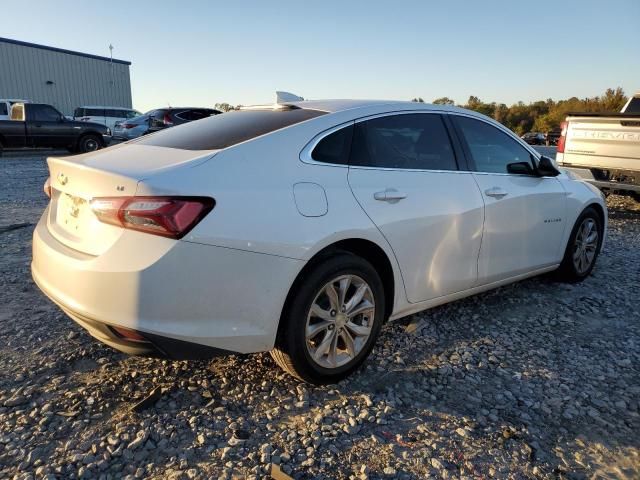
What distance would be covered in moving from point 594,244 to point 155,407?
Answer: 4250 mm

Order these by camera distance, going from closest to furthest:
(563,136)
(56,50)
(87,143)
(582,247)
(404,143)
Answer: (404,143), (582,247), (563,136), (87,143), (56,50)

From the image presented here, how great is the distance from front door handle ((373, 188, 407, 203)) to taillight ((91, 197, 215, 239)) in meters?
1.02

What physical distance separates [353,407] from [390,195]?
119 centimetres

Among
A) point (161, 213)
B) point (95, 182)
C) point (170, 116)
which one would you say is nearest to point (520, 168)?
point (161, 213)

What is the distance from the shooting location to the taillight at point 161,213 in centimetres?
222

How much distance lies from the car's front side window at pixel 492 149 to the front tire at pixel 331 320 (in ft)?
4.60

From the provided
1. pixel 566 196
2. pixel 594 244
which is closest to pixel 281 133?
pixel 566 196

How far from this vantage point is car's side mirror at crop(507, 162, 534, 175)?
3962 mm

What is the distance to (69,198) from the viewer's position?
2691 millimetres

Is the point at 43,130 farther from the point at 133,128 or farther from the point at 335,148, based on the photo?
the point at 335,148

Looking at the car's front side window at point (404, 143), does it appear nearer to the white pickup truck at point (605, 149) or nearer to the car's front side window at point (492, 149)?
the car's front side window at point (492, 149)

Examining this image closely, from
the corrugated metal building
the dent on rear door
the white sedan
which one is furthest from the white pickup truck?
the corrugated metal building

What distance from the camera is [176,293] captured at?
7.38ft

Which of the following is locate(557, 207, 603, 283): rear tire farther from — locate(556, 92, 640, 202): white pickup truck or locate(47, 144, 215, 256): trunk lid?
locate(47, 144, 215, 256): trunk lid
